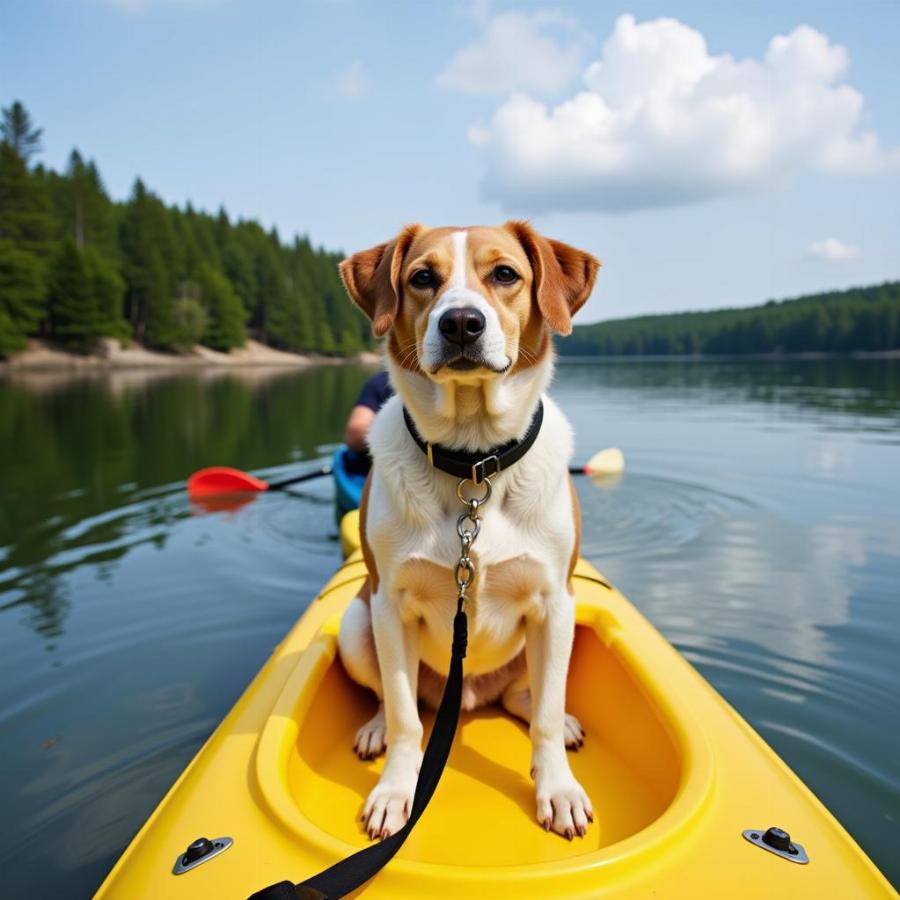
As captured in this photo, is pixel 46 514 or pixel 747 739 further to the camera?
pixel 46 514

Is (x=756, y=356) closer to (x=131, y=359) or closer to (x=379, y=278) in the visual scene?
(x=131, y=359)

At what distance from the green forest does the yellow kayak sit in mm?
52272

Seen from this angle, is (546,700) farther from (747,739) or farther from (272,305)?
(272,305)

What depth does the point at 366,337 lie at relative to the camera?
4112 inches

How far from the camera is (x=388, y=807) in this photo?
7.45ft

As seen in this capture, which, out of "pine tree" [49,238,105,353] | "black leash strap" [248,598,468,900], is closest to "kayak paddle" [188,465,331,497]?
"black leash strap" [248,598,468,900]

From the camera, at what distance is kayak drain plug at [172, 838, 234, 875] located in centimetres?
186

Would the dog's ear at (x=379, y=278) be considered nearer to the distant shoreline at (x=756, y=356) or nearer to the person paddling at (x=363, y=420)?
the person paddling at (x=363, y=420)

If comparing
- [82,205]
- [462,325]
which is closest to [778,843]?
[462,325]

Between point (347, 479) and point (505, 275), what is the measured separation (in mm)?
4663

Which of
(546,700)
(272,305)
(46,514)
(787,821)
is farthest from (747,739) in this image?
(272,305)

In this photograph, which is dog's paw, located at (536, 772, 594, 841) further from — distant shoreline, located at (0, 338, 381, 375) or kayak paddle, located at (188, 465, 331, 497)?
distant shoreline, located at (0, 338, 381, 375)

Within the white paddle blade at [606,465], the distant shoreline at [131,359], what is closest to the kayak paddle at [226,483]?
the white paddle blade at [606,465]

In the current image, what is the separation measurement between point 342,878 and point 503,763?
111cm
